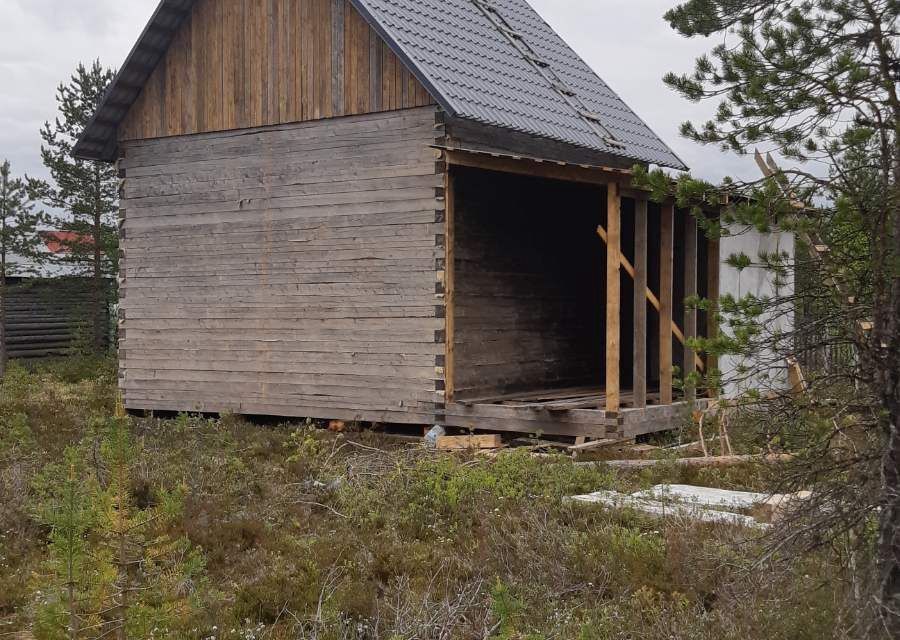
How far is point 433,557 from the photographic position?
7047mm

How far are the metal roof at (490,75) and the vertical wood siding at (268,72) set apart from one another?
0.32 m

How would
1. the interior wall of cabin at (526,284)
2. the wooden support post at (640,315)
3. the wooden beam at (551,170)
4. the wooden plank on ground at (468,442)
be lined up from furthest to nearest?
the interior wall of cabin at (526,284) → the wooden support post at (640,315) → the wooden plank on ground at (468,442) → the wooden beam at (551,170)

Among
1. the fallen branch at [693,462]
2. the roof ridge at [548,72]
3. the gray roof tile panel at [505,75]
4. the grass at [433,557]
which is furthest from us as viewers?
the roof ridge at [548,72]

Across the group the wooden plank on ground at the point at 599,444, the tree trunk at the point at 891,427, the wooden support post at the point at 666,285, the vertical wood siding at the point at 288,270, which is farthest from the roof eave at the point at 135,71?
the tree trunk at the point at 891,427

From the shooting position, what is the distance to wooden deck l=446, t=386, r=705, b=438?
11945 millimetres

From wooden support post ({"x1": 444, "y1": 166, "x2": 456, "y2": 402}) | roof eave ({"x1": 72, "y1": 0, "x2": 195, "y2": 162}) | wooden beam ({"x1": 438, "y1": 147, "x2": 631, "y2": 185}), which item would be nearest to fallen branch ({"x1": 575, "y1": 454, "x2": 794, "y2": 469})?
wooden support post ({"x1": 444, "y1": 166, "x2": 456, "y2": 402})

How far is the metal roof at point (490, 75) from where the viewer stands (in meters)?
13.0

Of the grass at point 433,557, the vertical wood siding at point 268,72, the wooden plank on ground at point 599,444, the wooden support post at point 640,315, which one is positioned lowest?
the grass at point 433,557

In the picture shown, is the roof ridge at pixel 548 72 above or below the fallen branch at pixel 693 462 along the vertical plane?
above

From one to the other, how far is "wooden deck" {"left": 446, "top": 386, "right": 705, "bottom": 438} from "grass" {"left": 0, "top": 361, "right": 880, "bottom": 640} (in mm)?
1345

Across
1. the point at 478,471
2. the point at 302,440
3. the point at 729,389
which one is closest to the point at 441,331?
the point at 302,440

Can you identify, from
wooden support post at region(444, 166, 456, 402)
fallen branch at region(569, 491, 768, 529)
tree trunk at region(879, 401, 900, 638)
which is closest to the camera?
tree trunk at region(879, 401, 900, 638)

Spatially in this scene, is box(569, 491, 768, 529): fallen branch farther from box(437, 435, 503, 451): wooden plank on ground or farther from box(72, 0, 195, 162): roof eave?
box(72, 0, 195, 162): roof eave

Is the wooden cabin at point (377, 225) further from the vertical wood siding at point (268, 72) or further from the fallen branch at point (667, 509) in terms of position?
the fallen branch at point (667, 509)
